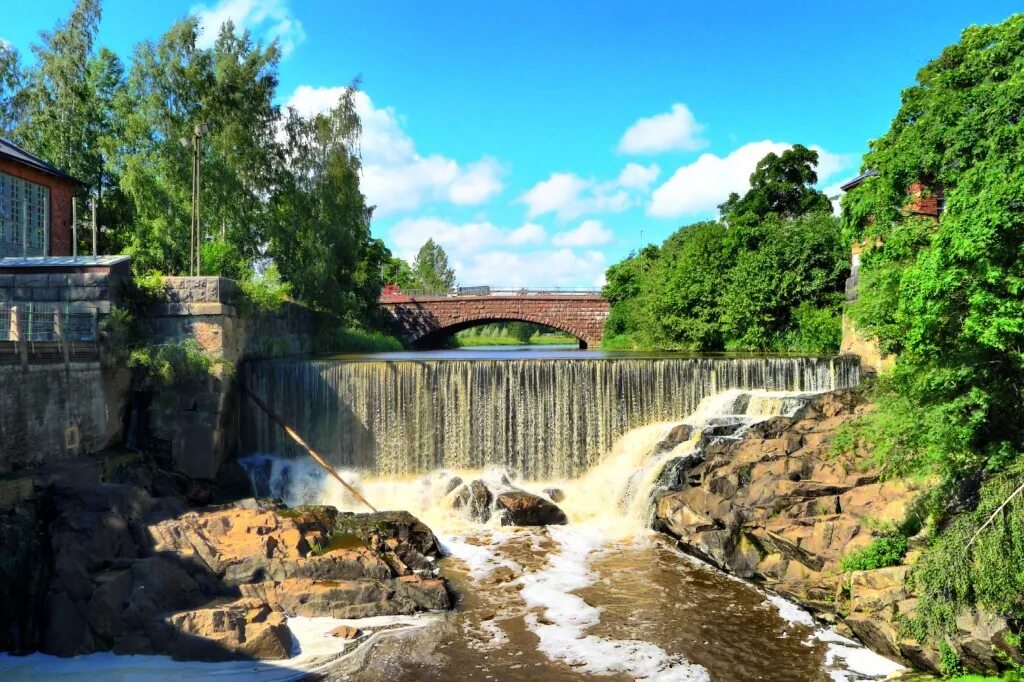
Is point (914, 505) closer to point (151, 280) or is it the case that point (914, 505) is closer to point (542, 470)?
point (542, 470)

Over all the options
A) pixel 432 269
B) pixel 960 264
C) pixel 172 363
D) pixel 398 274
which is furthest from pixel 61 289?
pixel 432 269

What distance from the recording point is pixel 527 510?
53.9 ft

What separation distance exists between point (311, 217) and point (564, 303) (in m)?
18.1

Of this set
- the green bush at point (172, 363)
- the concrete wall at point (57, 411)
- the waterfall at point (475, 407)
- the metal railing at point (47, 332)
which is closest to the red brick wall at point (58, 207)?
the metal railing at point (47, 332)

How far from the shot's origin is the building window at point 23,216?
77.4 ft

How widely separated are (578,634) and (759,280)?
950 inches

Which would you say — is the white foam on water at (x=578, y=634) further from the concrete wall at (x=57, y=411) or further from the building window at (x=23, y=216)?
the building window at (x=23, y=216)

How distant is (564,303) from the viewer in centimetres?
4625

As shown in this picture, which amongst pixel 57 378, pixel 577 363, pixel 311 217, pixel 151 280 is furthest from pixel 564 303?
pixel 57 378

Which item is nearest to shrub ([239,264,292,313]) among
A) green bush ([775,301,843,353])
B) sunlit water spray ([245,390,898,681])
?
sunlit water spray ([245,390,898,681])

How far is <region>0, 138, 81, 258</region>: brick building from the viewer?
23641mm

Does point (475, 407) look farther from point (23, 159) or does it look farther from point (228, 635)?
point (23, 159)

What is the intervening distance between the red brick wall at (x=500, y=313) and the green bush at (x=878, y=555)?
3447 centimetres

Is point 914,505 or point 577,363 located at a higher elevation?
point 577,363
